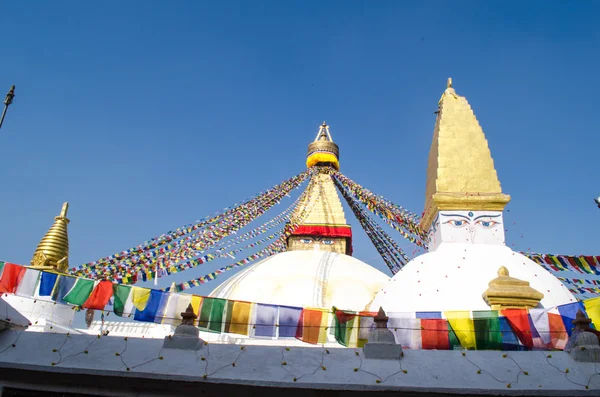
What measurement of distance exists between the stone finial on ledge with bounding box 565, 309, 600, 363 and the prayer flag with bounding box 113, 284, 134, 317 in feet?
19.5

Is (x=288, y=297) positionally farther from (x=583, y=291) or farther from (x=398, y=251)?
(x=583, y=291)

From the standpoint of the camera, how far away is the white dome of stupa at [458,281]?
8625 mm

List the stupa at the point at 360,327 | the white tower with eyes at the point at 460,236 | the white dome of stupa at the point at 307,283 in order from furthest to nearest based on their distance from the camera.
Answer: the white dome of stupa at the point at 307,283, the white tower with eyes at the point at 460,236, the stupa at the point at 360,327

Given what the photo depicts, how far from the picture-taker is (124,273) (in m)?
10.8

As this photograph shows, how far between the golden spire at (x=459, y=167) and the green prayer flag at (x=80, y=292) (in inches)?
287

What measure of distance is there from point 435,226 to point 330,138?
1235 cm

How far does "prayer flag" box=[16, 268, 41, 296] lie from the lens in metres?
7.67

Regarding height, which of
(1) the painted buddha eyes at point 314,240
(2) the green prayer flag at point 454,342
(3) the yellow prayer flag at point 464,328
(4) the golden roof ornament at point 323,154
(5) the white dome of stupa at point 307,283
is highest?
(4) the golden roof ornament at point 323,154

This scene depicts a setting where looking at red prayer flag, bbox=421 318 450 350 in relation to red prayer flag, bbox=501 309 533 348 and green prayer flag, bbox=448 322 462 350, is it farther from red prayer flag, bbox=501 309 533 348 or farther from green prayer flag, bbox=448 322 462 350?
red prayer flag, bbox=501 309 533 348

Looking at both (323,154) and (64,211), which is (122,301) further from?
(323,154)

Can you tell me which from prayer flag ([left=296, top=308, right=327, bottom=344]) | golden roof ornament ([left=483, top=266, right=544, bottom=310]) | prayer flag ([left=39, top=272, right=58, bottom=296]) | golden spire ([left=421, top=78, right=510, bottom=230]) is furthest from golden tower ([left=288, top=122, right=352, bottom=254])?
prayer flag ([left=39, top=272, right=58, bottom=296])

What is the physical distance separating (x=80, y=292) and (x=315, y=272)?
8262 millimetres

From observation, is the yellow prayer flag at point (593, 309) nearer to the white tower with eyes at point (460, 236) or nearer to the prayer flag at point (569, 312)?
the prayer flag at point (569, 312)

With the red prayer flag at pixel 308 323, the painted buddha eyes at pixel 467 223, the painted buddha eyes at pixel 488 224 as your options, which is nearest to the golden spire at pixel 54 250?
the red prayer flag at pixel 308 323
